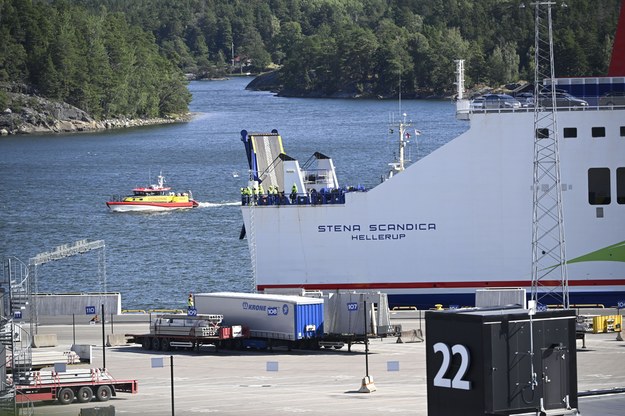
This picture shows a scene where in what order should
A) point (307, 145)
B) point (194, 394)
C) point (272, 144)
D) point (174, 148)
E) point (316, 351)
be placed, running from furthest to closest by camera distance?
point (174, 148) < point (307, 145) < point (272, 144) < point (316, 351) < point (194, 394)

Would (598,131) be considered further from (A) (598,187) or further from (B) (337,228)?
(B) (337,228)

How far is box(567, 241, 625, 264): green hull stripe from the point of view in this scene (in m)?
49.0

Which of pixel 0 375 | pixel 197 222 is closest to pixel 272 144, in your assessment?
pixel 0 375

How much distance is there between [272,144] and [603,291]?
485 inches

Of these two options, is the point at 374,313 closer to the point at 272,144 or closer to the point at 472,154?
the point at 472,154

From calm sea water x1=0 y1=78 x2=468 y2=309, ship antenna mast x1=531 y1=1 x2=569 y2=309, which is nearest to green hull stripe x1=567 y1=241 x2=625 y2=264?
ship antenna mast x1=531 y1=1 x2=569 y2=309

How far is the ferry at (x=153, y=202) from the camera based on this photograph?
100562 mm

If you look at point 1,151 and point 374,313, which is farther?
point 1,151

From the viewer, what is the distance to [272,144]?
5356 cm

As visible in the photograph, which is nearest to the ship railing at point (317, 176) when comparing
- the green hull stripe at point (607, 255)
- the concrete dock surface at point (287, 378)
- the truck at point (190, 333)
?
the concrete dock surface at point (287, 378)

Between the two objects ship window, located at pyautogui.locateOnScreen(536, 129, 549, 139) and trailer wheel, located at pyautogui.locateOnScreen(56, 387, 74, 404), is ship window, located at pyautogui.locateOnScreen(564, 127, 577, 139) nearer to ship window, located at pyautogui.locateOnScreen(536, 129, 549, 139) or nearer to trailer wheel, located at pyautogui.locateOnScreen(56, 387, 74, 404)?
ship window, located at pyautogui.locateOnScreen(536, 129, 549, 139)

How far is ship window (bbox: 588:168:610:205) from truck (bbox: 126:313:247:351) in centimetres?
1219

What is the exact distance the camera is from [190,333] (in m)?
44.0

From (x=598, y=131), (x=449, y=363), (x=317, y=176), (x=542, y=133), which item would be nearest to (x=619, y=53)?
(x=598, y=131)
